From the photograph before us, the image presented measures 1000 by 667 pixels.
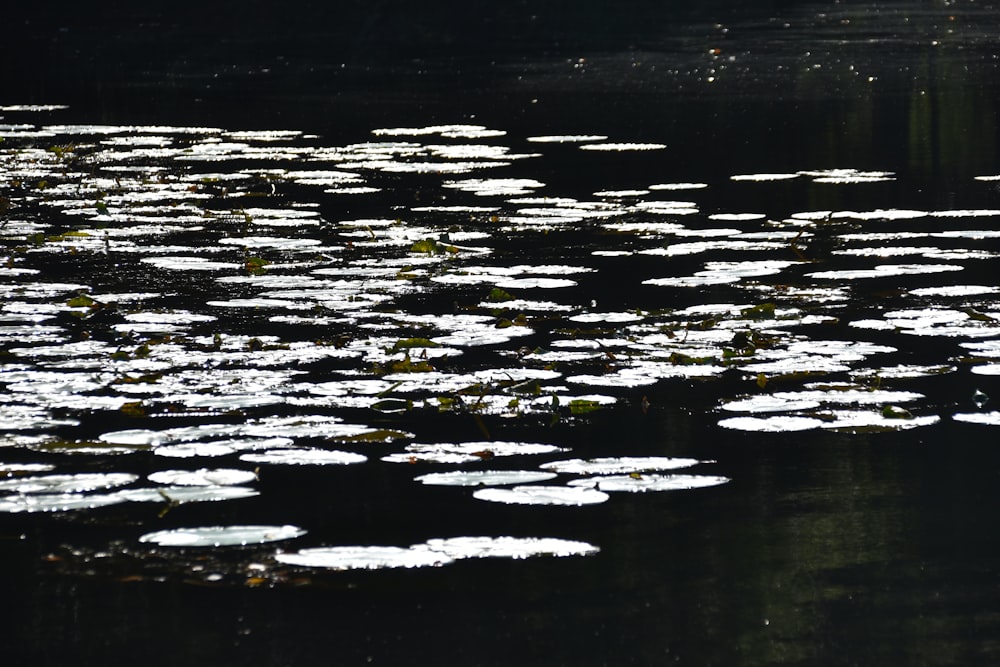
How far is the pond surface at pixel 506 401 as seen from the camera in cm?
374

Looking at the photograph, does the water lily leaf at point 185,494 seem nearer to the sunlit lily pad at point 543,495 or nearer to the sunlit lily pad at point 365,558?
the sunlit lily pad at point 365,558

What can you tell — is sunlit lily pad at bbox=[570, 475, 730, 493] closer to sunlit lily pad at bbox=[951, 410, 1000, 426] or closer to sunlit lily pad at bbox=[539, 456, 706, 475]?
sunlit lily pad at bbox=[539, 456, 706, 475]

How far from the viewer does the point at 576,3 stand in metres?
34.4

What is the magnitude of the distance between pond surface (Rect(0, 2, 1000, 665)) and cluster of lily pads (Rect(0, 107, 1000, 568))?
23 millimetres

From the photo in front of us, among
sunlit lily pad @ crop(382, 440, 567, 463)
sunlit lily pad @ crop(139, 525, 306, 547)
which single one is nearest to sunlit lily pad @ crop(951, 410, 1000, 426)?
sunlit lily pad @ crop(382, 440, 567, 463)

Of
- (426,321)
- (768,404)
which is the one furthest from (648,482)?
(426,321)

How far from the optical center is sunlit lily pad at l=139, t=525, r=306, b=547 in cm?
418

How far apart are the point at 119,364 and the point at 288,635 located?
263cm

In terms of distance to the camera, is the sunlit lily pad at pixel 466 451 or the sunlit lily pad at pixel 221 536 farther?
the sunlit lily pad at pixel 466 451

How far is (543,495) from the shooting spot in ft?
14.7

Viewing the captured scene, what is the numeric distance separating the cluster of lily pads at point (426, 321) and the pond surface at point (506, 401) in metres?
0.02

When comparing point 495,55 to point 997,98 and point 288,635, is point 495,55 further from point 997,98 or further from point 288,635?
point 288,635

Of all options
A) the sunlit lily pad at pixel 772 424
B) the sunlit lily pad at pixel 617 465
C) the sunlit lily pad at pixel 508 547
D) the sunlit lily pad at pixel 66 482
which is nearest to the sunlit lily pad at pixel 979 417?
the sunlit lily pad at pixel 772 424

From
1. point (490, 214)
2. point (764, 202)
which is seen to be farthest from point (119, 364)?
point (764, 202)
